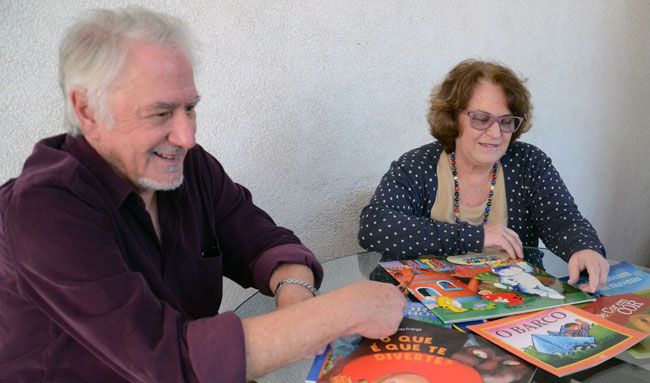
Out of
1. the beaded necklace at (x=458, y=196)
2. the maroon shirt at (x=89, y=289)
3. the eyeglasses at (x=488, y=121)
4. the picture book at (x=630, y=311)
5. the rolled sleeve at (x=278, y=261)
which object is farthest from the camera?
the beaded necklace at (x=458, y=196)

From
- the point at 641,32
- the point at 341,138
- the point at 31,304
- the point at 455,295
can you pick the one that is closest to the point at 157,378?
the point at 31,304

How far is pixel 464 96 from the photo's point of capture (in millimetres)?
1665

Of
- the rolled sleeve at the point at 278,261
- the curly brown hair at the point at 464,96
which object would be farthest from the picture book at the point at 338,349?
the curly brown hair at the point at 464,96

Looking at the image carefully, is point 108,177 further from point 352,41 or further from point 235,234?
point 352,41

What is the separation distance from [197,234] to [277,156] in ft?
2.39

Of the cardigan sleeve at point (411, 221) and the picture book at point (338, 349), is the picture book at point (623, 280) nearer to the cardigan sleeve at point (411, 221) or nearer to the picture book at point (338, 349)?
the cardigan sleeve at point (411, 221)

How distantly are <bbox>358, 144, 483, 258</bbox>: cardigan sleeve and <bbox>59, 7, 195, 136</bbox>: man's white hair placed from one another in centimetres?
85

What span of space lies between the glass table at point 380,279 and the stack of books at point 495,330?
0.8 inches

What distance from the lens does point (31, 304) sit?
0.87m

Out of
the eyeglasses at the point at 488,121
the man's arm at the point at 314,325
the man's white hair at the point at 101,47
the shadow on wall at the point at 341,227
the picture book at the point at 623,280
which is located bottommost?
the shadow on wall at the point at 341,227

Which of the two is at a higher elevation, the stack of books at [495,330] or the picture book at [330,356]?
the stack of books at [495,330]

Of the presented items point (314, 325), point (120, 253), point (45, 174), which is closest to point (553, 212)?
point (314, 325)

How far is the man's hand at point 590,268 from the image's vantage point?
4.16 feet

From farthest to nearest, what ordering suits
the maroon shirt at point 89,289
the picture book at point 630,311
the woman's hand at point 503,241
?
1. the woman's hand at point 503,241
2. the picture book at point 630,311
3. the maroon shirt at point 89,289
